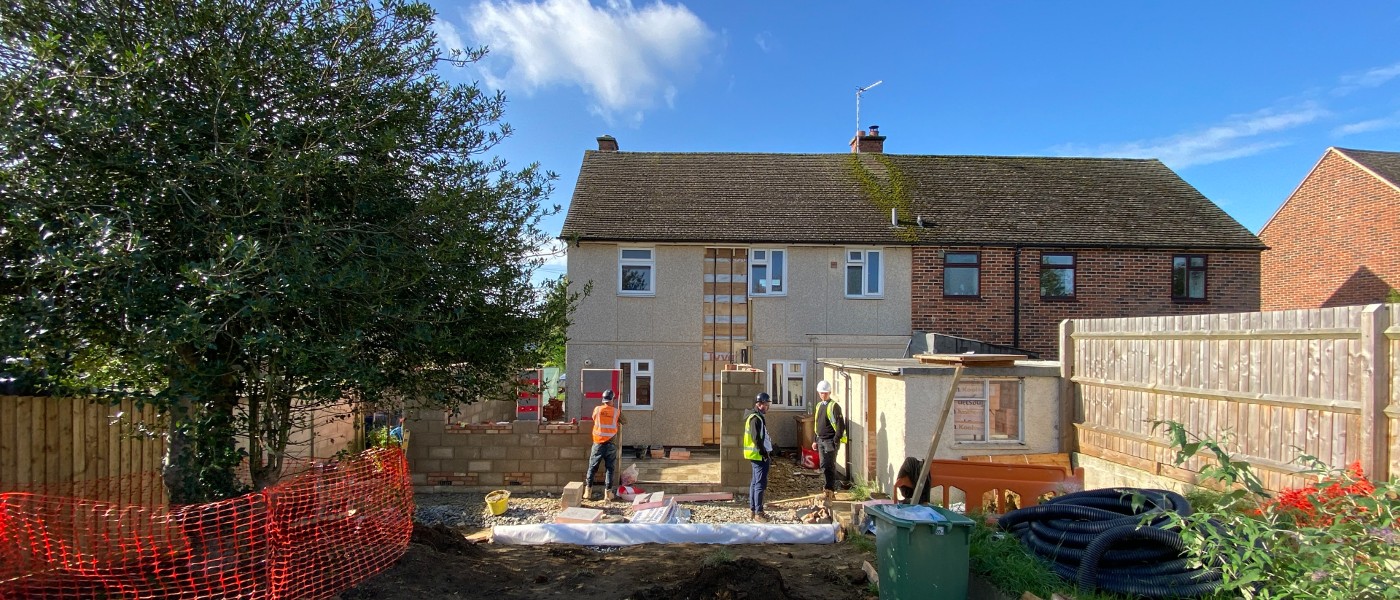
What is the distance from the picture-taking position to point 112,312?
4633 millimetres

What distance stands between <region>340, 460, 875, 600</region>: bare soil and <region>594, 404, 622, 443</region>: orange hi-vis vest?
2846 millimetres

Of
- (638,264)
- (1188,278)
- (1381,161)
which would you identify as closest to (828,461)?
(638,264)

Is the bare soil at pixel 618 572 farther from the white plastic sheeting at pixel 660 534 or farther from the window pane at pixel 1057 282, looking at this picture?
the window pane at pixel 1057 282

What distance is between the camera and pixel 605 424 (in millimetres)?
10367

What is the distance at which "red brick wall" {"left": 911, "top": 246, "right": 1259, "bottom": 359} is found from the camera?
15281 mm

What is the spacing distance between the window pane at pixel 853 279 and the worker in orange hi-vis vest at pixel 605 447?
6793mm

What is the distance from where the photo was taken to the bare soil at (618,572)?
224 inches

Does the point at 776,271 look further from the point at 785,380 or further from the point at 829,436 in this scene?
the point at 829,436

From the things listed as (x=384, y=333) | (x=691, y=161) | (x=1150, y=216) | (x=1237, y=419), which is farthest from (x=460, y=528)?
(x=1150, y=216)

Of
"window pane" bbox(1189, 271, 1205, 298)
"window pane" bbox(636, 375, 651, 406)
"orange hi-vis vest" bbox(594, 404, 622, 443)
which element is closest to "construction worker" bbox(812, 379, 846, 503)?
"orange hi-vis vest" bbox(594, 404, 622, 443)

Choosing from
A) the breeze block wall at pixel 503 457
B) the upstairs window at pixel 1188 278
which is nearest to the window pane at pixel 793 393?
the breeze block wall at pixel 503 457

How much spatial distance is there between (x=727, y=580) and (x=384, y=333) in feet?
11.0

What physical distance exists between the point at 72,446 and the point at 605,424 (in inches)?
233

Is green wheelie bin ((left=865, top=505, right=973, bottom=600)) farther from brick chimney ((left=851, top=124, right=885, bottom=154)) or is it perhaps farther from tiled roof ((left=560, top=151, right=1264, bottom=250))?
brick chimney ((left=851, top=124, right=885, bottom=154))
